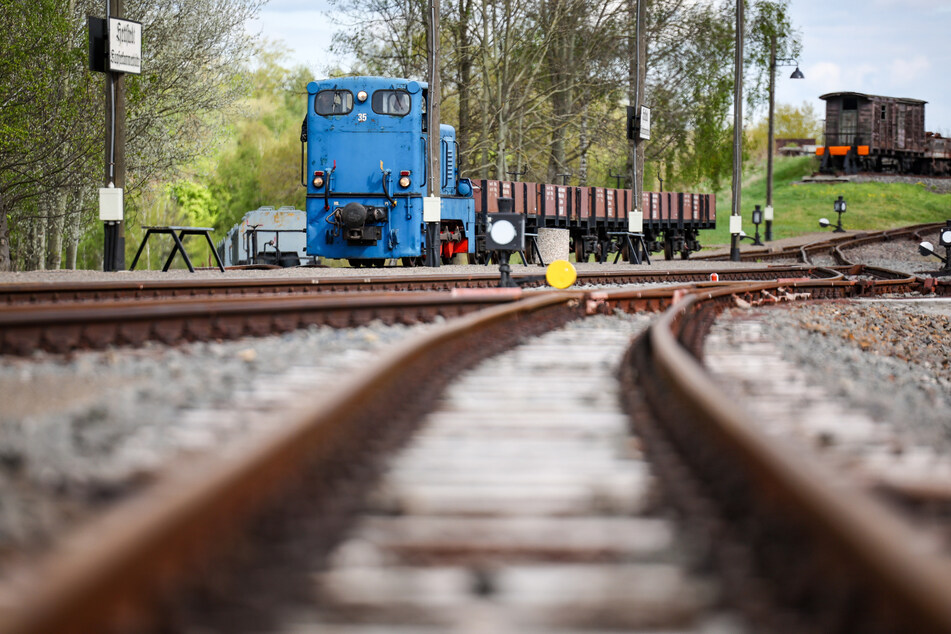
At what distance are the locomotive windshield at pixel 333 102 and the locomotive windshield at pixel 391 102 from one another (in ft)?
1.59

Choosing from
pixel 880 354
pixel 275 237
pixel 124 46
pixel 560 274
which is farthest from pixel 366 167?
pixel 880 354

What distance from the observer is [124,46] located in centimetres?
1700

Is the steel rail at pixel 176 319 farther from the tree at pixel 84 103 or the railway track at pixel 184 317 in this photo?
the tree at pixel 84 103

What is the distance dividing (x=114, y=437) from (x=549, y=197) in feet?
73.5

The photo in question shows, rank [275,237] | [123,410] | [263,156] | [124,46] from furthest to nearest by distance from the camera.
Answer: [263,156]
[275,237]
[124,46]
[123,410]

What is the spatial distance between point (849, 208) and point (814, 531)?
171 ft

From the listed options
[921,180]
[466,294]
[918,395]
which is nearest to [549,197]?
[466,294]

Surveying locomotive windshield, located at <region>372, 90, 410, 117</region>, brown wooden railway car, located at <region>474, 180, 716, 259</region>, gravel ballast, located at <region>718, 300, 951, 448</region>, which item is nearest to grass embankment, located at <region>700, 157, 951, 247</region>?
brown wooden railway car, located at <region>474, 180, 716, 259</region>

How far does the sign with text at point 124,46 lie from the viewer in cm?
1675

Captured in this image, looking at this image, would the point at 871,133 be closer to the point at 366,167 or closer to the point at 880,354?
the point at 366,167

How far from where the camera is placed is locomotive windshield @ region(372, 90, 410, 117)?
19.5 meters

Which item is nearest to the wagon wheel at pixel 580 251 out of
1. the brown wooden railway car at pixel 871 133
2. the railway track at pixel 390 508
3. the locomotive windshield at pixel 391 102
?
the locomotive windshield at pixel 391 102

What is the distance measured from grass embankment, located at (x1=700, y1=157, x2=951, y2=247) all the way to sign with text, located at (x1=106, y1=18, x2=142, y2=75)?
30497mm

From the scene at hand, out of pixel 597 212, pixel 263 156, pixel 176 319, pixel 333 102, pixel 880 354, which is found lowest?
pixel 880 354
